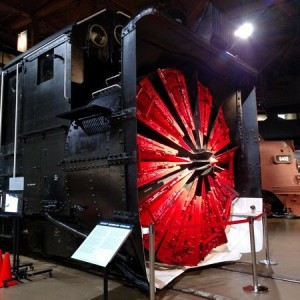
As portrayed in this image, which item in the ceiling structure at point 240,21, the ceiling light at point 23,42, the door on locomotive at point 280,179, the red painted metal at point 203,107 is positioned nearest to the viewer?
the red painted metal at point 203,107

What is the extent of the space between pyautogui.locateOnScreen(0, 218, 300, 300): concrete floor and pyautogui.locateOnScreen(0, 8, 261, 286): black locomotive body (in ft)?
1.09

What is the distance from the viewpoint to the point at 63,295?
125 inches

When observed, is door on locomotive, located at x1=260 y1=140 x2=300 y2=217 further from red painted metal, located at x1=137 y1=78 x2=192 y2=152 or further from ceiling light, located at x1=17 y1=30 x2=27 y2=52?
ceiling light, located at x1=17 y1=30 x2=27 y2=52

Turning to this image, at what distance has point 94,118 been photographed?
11.6 feet

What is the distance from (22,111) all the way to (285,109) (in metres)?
10.8

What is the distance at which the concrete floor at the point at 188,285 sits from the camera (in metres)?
3.12

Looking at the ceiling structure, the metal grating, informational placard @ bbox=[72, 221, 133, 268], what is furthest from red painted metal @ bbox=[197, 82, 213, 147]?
informational placard @ bbox=[72, 221, 133, 268]

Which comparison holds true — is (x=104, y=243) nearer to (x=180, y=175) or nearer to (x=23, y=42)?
(x=180, y=175)

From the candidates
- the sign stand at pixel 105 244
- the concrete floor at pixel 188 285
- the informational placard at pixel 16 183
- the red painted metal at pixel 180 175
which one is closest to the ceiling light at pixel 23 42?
the informational placard at pixel 16 183

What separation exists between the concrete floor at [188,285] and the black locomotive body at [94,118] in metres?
0.33

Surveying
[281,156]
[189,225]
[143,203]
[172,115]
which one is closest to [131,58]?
[172,115]

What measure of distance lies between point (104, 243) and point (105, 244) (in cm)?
2

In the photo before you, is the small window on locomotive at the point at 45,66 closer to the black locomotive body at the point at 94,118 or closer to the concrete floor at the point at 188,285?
the black locomotive body at the point at 94,118

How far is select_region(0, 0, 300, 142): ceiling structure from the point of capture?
6734mm
